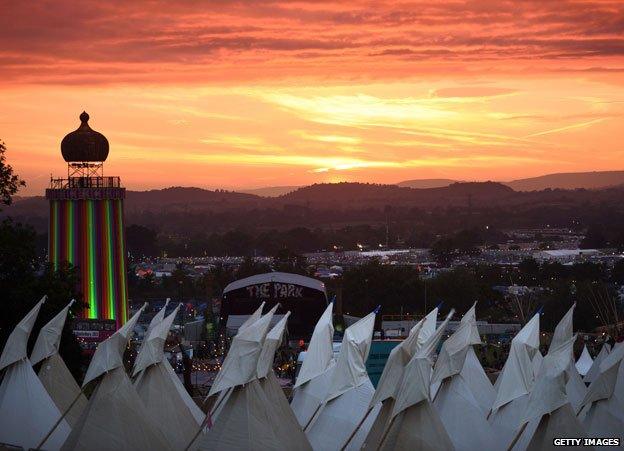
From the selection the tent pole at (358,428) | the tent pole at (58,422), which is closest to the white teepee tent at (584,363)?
the tent pole at (358,428)

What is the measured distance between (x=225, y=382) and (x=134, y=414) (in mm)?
2423

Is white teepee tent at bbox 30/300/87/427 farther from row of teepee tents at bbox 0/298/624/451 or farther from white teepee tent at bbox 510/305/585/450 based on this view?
white teepee tent at bbox 510/305/585/450

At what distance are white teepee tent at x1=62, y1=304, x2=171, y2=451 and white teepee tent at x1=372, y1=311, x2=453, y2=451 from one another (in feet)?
15.8

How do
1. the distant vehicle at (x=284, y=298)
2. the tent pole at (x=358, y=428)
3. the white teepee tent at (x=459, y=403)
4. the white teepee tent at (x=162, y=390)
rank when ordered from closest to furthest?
the tent pole at (x=358, y=428) < the white teepee tent at (x=459, y=403) < the white teepee tent at (x=162, y=390) < the distant vehicle at (x=284, y=298)

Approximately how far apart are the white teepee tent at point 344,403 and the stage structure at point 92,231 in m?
23.3

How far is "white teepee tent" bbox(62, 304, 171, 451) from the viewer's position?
1121 inches

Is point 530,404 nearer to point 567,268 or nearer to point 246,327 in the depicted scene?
point 246,327

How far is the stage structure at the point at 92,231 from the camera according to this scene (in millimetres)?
53688

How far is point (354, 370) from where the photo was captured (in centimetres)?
3094

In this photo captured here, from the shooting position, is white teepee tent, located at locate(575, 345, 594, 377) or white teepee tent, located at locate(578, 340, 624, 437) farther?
white teepee tent, located at locate(575, 345, 594, 377)

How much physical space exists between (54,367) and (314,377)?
5.51m

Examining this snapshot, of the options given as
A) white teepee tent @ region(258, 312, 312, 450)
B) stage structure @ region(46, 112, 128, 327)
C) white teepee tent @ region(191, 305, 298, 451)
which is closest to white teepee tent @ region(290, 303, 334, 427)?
white teepee tent @ region(258, 312, 312, 450)

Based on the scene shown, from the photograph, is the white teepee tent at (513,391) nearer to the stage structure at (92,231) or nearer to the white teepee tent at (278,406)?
the white teepee tent at (278,406)

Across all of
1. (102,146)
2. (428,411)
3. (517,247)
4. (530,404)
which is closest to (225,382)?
(428,411)
